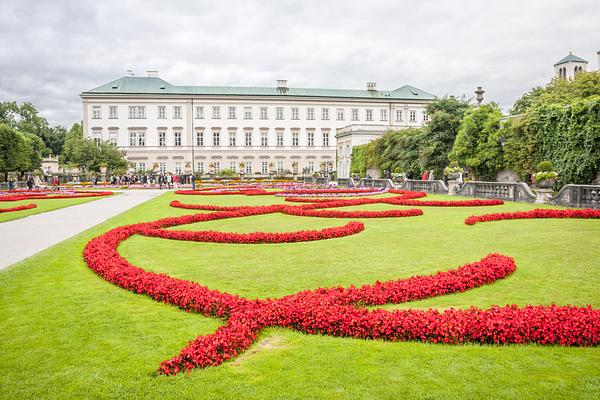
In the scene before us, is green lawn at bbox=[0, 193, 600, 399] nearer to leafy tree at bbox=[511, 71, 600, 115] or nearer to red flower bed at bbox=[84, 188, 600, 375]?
red flower bed at bbox=[84, 188, 600, 375]

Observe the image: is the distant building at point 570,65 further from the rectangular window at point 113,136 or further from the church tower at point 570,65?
the rectangular window at point 113,136

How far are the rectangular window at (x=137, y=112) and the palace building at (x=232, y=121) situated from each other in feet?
0.46

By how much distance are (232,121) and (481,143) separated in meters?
48.3

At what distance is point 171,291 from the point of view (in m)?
5.01

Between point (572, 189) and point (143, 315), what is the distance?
15.8 meters

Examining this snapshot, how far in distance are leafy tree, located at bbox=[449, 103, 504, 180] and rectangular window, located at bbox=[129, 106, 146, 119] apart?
50.7 meters

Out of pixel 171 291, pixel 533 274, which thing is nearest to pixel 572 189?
pixel 533 274

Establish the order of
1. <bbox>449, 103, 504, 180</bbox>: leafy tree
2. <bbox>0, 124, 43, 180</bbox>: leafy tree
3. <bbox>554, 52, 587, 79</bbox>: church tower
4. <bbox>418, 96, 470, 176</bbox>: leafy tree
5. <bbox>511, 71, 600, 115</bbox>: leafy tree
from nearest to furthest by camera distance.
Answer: <bbox>449, 103, 504, 180</bbox>: leafy tree < <bbox>511, 71, 600, 115</bbox>: leafy tree < <bbox>418, 96, 470, 176</bbox>: leafy tree < <bbox>0, 124, 43, 180</bbox>: leafy tree < <bbox>554, 52, 587, 79</bbox>: church tower

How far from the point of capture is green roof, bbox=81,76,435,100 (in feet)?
225

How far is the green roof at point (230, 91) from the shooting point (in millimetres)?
68562

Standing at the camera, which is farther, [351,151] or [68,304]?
[351,151]

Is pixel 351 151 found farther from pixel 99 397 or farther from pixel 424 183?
pixel 99 397

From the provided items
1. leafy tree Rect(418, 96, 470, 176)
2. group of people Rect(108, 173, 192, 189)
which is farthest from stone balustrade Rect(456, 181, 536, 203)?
group of people Rect(108, 173, 192, 189)

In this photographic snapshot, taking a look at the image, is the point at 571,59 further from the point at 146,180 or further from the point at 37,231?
the point at 37,231
